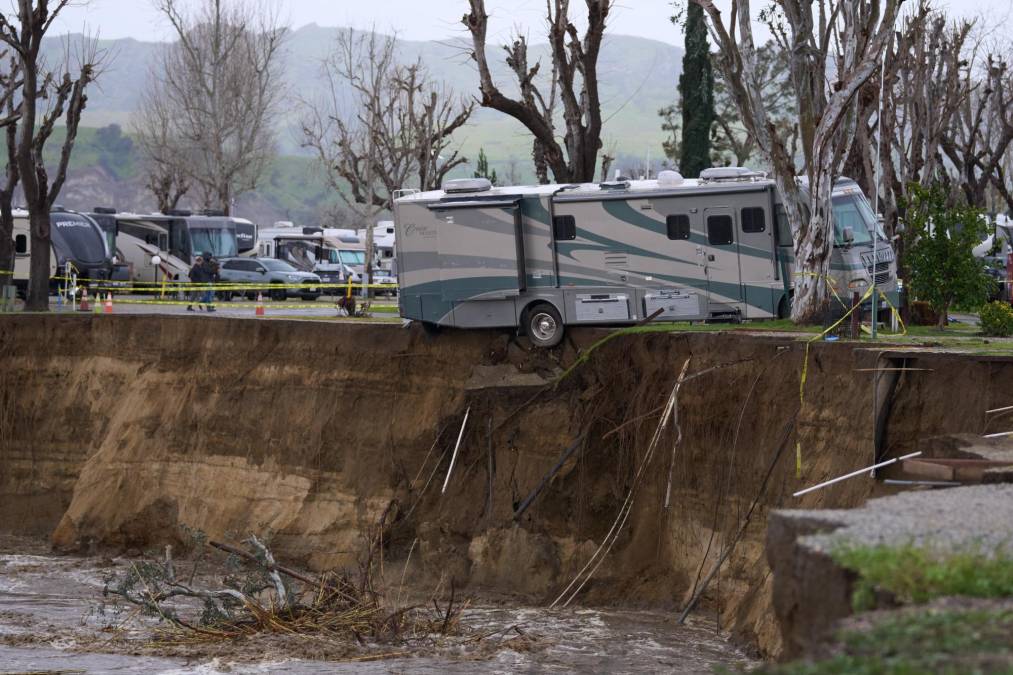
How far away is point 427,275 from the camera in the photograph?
80.7 feet

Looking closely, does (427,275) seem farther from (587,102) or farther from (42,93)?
(42,93)

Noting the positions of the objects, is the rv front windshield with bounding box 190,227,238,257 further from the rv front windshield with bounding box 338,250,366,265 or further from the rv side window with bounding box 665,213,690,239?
the rv side window with bounding box 665,213,690,239

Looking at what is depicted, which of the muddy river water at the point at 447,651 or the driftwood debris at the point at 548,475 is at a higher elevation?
the driftwood debris at the point at 548,475

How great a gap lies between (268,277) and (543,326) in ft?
91.9

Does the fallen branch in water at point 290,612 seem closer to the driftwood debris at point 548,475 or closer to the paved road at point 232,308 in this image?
the driftwood debris at point 548,475

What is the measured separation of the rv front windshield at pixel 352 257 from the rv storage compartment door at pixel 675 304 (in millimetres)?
38889

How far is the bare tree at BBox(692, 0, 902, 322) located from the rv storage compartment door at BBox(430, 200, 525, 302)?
4.28 meters

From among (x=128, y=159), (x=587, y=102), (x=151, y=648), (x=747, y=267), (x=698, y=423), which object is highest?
(x=128, y=159)

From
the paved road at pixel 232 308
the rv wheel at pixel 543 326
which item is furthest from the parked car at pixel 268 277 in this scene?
the rv wheel at pixel 543 326

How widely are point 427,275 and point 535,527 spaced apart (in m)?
4.86

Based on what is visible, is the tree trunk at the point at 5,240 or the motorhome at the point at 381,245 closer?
the tree trunk at the point at 5,240

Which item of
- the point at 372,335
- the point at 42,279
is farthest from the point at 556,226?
the point at 42,279

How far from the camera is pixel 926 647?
23.5 feet

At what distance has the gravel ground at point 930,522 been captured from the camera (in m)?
8.73
